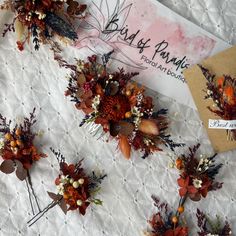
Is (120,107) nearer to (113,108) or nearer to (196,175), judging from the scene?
(113,108)

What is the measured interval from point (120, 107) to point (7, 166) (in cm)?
28

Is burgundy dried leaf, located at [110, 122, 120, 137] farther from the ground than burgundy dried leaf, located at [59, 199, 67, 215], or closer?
farther from the ground

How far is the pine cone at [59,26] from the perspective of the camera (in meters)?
0.95

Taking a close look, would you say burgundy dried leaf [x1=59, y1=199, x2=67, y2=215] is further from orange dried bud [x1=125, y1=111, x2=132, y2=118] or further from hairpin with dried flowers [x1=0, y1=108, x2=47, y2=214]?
orange dried bud [x1=125, y1=111, x2=132, y2=118]

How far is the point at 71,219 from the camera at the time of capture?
1004mm

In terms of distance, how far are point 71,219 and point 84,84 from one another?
0.31m

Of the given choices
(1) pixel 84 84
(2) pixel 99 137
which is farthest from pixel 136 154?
(1) pixel 84 84

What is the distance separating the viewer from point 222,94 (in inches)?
36.1

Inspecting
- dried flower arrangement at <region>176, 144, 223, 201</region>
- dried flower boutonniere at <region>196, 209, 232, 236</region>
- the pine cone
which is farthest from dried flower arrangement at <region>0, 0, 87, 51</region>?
dried flower boutonniere at <region>196, 209, 232, 236</region>

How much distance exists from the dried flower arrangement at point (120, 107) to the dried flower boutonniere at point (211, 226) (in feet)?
0.55

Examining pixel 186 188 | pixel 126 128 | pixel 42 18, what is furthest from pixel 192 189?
pixel 42 18

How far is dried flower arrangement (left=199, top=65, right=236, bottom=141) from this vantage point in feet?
2.97

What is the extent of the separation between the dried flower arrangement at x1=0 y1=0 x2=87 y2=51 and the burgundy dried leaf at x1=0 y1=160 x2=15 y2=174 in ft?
0.84

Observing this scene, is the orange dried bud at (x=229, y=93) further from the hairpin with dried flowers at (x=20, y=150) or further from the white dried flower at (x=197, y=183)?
the hairpin with dried flowers at (x=20, y=150)
